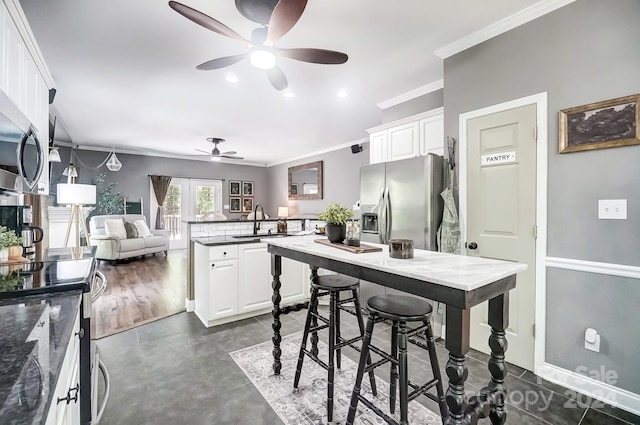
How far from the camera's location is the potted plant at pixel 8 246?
169 centimetres

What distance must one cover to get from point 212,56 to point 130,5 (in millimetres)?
796

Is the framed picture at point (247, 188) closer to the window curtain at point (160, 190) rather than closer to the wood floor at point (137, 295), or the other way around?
the window curtain at point (160, 190)

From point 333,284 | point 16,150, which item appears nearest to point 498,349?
point 333,284

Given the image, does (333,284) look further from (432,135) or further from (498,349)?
(432,135)

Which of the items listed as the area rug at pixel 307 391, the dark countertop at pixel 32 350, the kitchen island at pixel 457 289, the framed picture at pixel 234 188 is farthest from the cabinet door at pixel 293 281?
the framed picture at pixel 234 188

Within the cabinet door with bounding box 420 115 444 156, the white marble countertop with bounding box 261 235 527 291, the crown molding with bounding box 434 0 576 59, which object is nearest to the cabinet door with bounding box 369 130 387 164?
the cabinet door with bounding box 420 115 444 156

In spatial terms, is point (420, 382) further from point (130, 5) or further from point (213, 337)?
point (130, 5)

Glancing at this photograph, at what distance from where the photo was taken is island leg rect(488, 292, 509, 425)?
137 centimetres

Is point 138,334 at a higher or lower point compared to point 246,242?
lower

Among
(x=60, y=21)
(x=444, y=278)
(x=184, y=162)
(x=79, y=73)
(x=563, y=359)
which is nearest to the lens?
(x=444, y=278)

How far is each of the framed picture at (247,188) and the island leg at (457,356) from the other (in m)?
8.68

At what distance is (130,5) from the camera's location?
6.84 feet

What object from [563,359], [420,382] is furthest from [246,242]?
[563,359]

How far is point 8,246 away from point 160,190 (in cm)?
648
